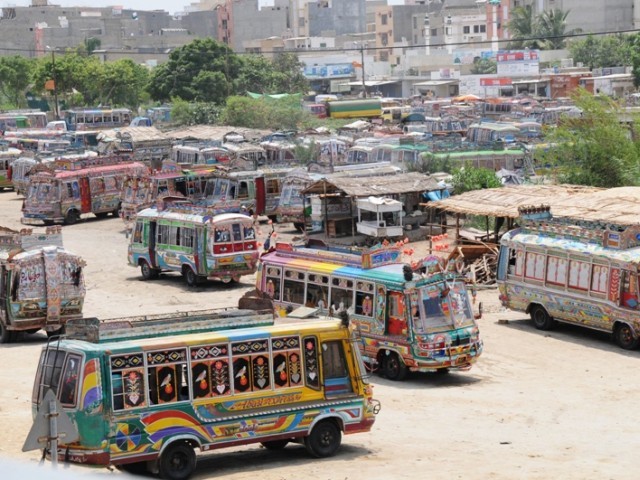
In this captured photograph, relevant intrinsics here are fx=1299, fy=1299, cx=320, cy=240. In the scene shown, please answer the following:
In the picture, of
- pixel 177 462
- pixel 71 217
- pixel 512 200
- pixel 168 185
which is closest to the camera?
pixel 177 462

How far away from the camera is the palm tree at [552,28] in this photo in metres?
129

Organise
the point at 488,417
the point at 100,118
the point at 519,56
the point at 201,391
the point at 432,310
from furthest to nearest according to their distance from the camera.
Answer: the point at 519,56 → the point at 100,118 → the point at 432,310 → the point at 488,417 → the point at 201,391

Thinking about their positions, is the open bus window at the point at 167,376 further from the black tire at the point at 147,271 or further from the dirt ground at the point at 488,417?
the black tire at the point at 147,271

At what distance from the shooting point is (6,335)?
25.2 meters

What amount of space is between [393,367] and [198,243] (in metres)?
11.7

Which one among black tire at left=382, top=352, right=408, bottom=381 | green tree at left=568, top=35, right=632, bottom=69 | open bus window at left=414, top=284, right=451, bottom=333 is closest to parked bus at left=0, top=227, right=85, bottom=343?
black tire at left=382, top=352, right=408, bottom=381

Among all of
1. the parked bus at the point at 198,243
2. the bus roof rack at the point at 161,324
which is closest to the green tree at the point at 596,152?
the parked bus at the point at 198,243

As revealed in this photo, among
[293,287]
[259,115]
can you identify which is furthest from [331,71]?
[293,287]

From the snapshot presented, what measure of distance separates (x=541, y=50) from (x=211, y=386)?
116 metres

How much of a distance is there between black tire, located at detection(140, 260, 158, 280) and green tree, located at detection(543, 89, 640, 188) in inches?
584

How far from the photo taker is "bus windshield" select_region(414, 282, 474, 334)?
68.8ft

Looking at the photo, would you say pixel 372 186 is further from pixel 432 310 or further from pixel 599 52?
pixel 599 52

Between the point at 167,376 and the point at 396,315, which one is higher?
the point at 167,376

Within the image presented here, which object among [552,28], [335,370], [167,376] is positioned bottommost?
[552,28]
